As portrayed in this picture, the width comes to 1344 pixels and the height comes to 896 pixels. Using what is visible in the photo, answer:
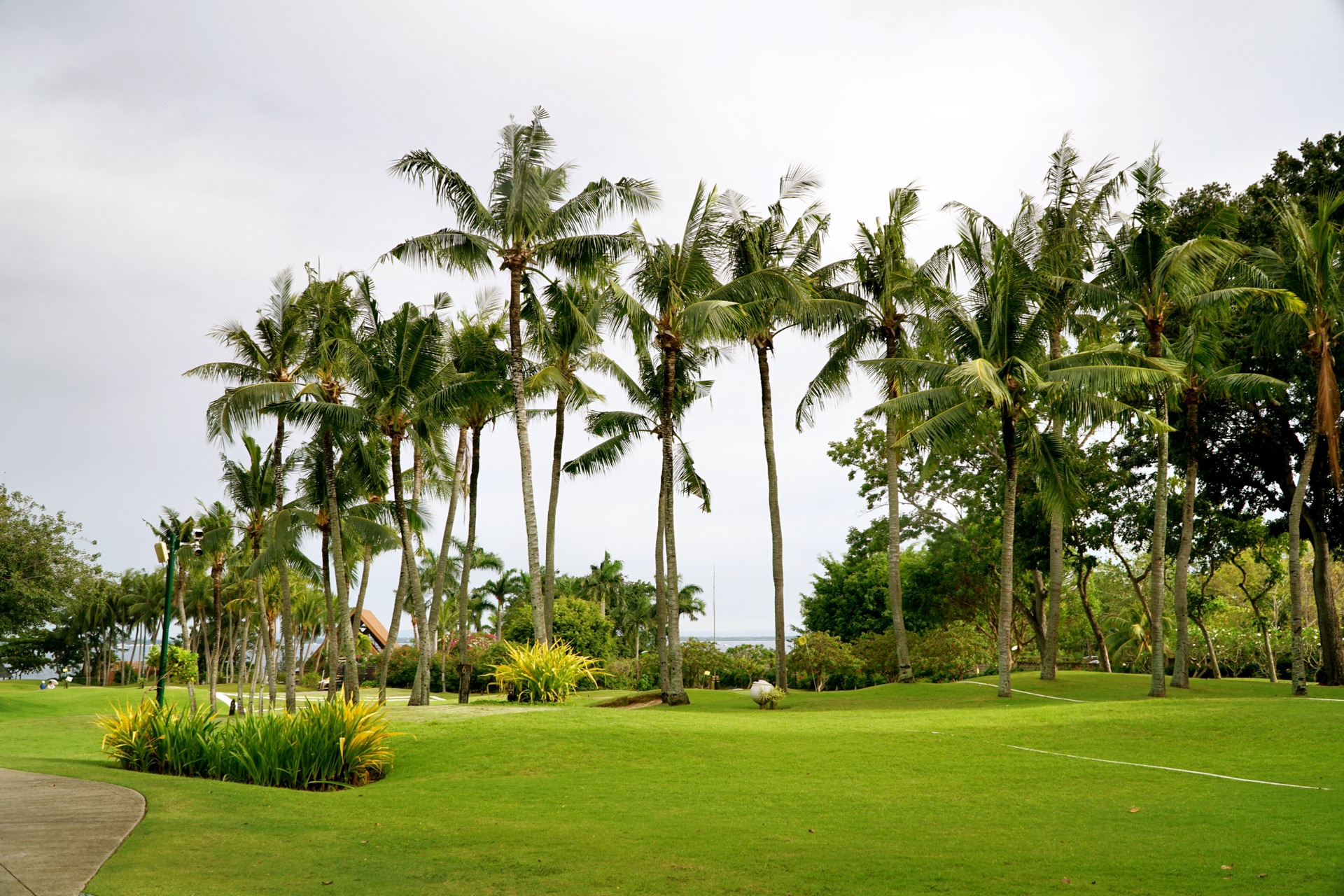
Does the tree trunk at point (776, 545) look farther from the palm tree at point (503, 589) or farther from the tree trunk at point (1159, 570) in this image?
the palm tree at point (503, 589)

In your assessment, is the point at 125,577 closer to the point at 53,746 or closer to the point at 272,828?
the point at 53,746

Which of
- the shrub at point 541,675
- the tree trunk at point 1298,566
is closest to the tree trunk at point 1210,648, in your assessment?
the tree trunk at point 1298,566

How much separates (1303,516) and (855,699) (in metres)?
12.7

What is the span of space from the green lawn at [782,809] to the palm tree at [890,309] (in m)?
7.68

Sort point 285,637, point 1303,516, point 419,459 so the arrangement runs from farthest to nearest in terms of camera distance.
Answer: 1. point 419,459
2. point 285,637
3. point 1303,516

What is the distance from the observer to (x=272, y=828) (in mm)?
9414

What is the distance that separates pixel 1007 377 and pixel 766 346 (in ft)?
23.1

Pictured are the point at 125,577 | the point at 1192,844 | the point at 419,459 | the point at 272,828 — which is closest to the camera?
the point at 1192,844

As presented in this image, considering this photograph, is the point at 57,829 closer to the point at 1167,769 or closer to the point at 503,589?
the point at 1167,769

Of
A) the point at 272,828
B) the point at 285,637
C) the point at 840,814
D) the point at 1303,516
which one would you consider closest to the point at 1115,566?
the point at 1303,516

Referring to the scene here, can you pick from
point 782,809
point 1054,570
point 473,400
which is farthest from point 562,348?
point 782,809

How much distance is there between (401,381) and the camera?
2470 cm

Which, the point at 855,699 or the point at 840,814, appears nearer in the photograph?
the point at 840,814

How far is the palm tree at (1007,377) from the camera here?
20609 millimetres
